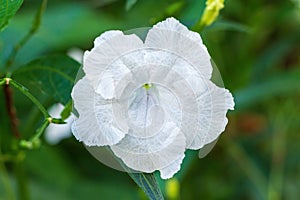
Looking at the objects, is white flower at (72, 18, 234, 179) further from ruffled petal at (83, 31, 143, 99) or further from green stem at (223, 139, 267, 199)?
green stem at (223, 139, 267, 199)

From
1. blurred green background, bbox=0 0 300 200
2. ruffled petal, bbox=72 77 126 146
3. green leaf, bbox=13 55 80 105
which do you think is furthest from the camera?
blurred green background, bbox=0 0 300 200

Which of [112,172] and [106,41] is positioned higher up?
[106,41]

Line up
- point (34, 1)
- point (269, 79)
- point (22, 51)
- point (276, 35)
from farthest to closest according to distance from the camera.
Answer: point (276, 35) → point (34, 1) → point (269, 79) → point (22, 51)

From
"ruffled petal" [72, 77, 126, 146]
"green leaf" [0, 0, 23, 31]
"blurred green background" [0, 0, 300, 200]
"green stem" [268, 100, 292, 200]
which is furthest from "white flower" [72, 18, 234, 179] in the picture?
"green stem" [268, 100, 292, 200]

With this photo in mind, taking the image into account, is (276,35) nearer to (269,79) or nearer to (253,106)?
(253,106)

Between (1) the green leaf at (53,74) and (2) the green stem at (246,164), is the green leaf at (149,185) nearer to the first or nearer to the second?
(1) the green leaf at (53,74)

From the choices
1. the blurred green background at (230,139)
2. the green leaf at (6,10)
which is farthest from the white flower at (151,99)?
the blurred green background at (230,139)

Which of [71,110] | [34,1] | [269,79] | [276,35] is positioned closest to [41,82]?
[71,110]

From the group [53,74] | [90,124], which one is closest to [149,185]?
[90,124]
